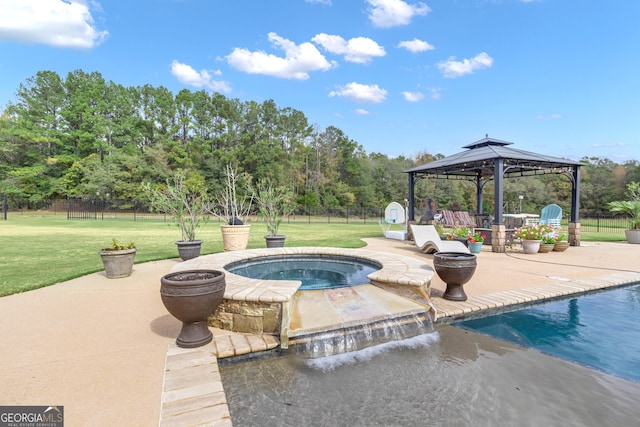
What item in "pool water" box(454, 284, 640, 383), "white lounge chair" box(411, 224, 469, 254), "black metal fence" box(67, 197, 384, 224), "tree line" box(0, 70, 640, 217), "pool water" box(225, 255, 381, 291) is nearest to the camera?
"pool water" box(454, 284, 640, 383)

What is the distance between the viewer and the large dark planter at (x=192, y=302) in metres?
2.58

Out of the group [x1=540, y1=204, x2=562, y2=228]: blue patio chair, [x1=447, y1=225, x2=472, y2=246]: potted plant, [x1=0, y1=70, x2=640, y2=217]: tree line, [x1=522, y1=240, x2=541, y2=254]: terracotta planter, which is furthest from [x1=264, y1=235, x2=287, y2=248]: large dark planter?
[x1=0, y1=70, x2=640, y2=217]: tree line

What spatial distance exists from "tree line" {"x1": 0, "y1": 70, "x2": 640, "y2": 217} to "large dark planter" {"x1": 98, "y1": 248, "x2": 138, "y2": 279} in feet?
78.1

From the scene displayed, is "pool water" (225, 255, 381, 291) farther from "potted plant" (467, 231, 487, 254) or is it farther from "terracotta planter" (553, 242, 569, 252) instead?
"terracotta planter" (553, 242, 569, 252)

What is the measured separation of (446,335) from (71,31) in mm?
39249

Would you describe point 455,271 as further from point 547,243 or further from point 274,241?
point 547,243

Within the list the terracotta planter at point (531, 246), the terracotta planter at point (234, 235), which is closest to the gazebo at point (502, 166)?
the terracotta planter at point (531, 246)

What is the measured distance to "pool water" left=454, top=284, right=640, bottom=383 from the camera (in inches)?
111

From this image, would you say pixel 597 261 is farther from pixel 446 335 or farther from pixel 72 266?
pixel 72 266

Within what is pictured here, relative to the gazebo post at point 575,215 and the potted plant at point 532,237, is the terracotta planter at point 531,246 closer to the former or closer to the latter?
the potted plant at point 532,237

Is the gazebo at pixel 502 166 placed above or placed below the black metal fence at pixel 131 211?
above

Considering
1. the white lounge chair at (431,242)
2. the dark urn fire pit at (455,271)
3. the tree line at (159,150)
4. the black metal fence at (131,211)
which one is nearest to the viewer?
the dark urn fire pit at (455,271)

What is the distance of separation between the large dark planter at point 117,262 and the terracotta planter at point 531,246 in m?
9.12

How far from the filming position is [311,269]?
219 inches
